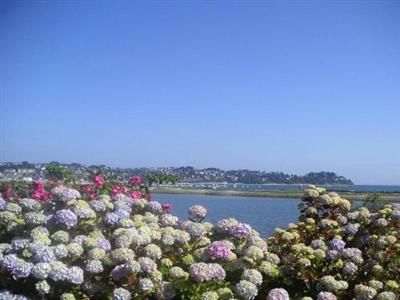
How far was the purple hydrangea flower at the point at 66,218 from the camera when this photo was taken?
6285mm

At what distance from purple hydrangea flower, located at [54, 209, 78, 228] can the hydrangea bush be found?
1 cm

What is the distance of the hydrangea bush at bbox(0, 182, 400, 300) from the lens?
18.2 ft

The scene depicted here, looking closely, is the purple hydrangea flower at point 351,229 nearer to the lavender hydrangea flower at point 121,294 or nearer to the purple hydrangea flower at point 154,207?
the purple hydrangea flower at point 154,207

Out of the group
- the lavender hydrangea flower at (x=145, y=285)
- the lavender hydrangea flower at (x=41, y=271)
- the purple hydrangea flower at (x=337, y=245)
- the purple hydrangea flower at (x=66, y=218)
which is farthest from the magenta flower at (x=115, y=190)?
the lavender hydrangea flower at (x=41, y=271)

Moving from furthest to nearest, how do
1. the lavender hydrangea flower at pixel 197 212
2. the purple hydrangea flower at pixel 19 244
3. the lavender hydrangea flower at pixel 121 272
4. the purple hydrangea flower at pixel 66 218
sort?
1. the lavender hydrangea flower at pixel 197 212
2. the purple hydrangea flower at pixel 66 218
3. the purple hydrangea flower at pixel 19 244
4. the lavender hydrangea flower at pixel 121 272

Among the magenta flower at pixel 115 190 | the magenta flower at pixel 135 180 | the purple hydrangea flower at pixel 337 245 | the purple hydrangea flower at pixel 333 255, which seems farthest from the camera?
the magenta flower at pixel 135 180

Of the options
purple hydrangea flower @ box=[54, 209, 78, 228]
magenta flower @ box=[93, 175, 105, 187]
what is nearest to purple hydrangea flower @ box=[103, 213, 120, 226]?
purple hydrangea flower @ box=[54, 209, 78, 228]

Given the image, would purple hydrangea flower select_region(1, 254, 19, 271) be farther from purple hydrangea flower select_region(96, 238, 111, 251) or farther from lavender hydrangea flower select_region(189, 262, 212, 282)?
lavender hydrangea flower select_region(189, 262, 212, 282)

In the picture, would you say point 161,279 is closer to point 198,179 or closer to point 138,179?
point 138,179

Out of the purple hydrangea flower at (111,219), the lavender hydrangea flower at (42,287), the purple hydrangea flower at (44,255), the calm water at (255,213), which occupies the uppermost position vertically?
the purple hydrangea flower at (111,219)

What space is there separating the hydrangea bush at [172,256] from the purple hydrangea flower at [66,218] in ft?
0.04

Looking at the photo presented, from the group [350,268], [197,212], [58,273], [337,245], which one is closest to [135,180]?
[197,212]

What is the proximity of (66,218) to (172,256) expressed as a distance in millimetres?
1305

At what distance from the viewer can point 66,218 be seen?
6289mm
